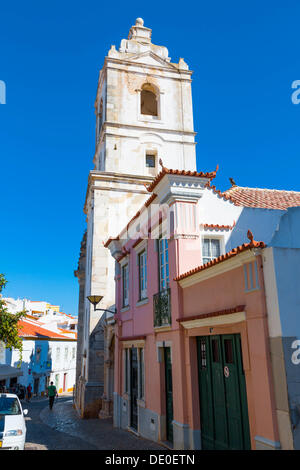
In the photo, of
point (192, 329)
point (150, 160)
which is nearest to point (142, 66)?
point (150, 160)

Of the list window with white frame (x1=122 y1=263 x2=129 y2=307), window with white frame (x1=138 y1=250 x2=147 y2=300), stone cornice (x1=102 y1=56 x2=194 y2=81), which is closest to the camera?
window with white frame (x1=138 y1=250 x2=147 y2=300)

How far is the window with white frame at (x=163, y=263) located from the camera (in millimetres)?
9971

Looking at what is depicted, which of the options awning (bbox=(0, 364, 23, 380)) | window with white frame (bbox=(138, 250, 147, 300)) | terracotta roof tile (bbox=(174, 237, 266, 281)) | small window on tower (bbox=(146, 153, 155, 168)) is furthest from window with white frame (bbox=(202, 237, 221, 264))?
small window on tower (bbox=(146, 153, 155, 168))

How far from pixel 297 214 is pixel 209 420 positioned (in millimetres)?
4495

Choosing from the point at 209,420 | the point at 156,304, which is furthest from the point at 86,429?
the point at 209,420

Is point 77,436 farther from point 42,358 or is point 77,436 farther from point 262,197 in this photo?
Result: point 42,358

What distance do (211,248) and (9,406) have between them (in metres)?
6.83

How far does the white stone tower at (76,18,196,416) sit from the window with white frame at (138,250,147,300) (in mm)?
6076

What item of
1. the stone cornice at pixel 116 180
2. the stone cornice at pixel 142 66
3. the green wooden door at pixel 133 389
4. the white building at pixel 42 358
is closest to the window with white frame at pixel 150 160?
the stone cornice at pixel 116 180

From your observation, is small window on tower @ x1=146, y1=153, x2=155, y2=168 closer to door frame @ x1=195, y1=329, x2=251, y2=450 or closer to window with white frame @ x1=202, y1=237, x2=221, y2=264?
window with white frame @ x1=202, y1=237, x2=221, y2=264

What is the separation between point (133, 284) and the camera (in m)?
12.7

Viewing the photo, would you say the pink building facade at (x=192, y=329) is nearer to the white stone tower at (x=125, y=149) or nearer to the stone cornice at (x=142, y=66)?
the white stone tower at (x=125, y=149)

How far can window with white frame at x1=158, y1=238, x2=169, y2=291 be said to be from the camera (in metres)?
9.97
